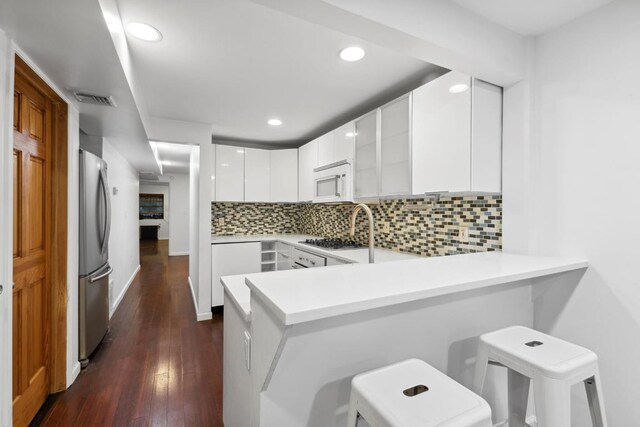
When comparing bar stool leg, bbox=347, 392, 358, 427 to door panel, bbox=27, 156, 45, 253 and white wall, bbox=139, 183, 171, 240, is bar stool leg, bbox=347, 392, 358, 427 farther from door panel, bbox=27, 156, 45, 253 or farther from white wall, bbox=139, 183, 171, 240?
white wall, bbox=139, 183, 171, 240

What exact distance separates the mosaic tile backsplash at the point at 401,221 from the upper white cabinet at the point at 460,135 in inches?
12.8

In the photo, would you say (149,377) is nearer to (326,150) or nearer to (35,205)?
(35,205)

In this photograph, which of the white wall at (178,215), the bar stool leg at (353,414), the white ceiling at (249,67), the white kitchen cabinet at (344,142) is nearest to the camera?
the bar stool leg at (353,414)

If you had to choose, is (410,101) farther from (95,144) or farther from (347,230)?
(95,144)

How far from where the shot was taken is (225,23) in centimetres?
164

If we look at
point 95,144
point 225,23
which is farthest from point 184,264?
point 225,23

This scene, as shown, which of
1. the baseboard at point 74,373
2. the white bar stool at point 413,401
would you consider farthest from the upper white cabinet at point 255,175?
the white bar stool at point 413,401

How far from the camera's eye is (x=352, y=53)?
6.37ft

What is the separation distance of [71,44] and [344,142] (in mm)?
2171

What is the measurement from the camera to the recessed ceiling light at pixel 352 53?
189 centimetres

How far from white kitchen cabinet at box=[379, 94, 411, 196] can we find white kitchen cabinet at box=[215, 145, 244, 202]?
2198 millimetres

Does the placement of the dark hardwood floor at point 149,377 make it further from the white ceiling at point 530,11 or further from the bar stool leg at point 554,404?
the white ceiling at point 530,11

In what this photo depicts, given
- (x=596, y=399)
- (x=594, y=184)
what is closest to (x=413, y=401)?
(x=596, y=399)

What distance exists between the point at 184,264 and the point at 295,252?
14.8ft
